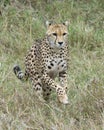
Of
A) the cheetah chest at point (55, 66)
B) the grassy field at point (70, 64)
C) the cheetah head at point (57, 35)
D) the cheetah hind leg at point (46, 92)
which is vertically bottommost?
the cheetah hind leg at point (46, 92)

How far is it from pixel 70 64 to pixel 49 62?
1095mm

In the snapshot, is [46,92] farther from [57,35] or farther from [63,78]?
[57,35]

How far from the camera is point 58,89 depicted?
6164 mm

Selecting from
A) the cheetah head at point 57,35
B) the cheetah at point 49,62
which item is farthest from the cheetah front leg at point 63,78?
the cheetah head at point 57,35

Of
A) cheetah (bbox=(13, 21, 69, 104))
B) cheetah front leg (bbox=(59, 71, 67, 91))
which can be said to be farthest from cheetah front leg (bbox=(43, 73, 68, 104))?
cheetah front leg (bbox=(59, 71, 67, 91))

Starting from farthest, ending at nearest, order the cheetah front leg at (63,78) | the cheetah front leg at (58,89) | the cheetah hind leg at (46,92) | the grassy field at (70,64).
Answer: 1. the cheetah hind leg at (46,92)
2. the cheetah front leg at (63,78)
3. the cheetah front leg at (58,89)
4. the grassy field at (70,64)

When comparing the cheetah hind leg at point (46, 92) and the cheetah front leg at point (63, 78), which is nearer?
the cheetah front leg at point (63, 78)

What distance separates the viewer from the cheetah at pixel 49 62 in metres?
6.44

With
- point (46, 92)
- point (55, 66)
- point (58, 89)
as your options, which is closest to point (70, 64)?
point (46, 92)

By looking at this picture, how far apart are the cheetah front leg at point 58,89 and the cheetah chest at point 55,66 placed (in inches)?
3.0

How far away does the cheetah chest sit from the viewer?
21.1ft

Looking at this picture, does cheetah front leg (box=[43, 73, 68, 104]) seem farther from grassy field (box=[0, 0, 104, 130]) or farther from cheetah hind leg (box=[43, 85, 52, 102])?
cheetah hind leg (box=[43, 85, 52, 102])

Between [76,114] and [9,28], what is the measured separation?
339 centimetres

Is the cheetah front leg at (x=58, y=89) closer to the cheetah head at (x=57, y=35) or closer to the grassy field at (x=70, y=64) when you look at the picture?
the grassy field at (x=70, y=64)
